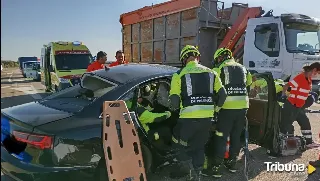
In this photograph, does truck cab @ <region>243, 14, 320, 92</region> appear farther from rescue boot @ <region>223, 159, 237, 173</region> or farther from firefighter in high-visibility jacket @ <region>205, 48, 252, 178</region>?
rescue boot @ <region>223, 159, 237, 173</region>

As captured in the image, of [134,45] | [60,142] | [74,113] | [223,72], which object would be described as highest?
[134,45]

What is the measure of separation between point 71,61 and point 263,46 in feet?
20.5

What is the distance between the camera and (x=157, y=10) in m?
9.93

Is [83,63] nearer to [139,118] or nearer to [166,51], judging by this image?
[166,51]

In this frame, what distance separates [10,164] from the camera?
9.31 feet

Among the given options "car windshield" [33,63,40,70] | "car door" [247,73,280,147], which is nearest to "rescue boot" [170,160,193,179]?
"car door" [247,73,280,147]

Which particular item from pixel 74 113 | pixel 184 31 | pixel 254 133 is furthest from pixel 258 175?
pixel 184 31

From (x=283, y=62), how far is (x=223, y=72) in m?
4.27

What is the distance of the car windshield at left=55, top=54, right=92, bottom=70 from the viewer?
10.1m

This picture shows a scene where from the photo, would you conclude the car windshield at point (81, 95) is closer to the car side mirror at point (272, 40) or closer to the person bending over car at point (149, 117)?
the person bending over car at point (149, 117)

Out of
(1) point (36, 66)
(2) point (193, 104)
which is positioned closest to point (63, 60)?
(1) point (36, 66)

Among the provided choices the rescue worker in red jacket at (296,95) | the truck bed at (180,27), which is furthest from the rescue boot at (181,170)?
the truck bed at (180,27)

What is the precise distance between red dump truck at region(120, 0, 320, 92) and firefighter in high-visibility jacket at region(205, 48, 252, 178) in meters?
4.08

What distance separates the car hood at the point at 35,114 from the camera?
2.93 meters
